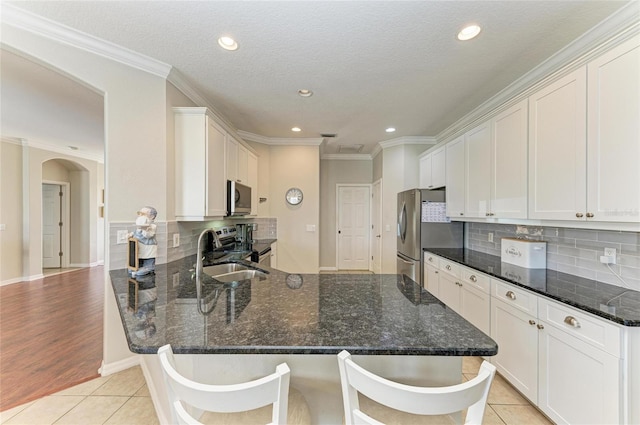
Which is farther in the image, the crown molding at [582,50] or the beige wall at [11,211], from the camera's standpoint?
the beige wall at [11,211]

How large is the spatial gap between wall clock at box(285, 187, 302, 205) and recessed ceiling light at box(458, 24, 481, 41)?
10.5ft

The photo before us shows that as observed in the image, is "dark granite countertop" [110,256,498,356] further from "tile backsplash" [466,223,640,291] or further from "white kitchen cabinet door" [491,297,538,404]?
"tile backsplash" [466,223,640,291]

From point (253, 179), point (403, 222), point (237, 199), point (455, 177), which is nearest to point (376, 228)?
point (403, 222)

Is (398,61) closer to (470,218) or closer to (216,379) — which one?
(470,218)

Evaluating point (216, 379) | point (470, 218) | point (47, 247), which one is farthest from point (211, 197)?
point (47, 247)

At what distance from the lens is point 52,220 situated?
5.79 m

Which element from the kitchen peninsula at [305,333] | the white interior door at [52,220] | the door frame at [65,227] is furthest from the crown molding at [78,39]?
the white interior door at [52,220]

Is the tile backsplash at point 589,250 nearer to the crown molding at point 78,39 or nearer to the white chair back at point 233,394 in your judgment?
the white chair back at point 233,394

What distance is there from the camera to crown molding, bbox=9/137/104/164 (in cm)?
450

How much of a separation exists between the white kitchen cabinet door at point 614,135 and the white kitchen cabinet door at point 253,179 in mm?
3557

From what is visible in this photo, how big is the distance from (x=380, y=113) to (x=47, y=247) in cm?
760

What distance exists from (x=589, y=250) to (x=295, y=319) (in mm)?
2245

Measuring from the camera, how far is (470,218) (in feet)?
9.39

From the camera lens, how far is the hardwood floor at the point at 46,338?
1.99 meters
